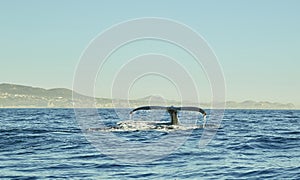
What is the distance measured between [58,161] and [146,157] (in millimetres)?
3640

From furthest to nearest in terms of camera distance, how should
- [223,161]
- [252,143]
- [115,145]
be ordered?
1. [252,143]
2. [115,145]
3. [223,161]

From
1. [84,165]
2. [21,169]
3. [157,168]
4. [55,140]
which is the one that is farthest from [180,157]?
[55,140]

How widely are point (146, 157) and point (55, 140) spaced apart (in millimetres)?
→ 8701

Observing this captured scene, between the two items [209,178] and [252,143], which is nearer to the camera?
[209,178]

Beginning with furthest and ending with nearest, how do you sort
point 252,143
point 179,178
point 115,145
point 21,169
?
point 252,143, point 115,145, point 21,169, point 179,178

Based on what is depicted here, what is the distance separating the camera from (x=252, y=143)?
26172mm

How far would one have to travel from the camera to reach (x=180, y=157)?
67.1ft

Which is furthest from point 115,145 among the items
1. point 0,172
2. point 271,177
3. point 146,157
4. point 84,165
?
point 271,177

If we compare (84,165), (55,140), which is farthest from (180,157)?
(55,140)

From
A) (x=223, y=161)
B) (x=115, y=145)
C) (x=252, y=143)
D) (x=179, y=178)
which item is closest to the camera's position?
(x=179, y=178)

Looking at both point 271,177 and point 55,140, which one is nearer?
point 271,177

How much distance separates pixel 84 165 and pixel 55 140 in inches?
373

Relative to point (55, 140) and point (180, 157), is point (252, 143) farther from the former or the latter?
point (55, 140)

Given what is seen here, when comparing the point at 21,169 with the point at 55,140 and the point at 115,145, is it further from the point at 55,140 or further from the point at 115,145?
the point at 55,140
